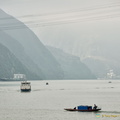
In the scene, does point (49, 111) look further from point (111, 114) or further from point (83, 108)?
point (111, 114)

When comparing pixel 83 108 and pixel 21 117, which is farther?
pixel 83 108

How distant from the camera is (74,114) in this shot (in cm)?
10494

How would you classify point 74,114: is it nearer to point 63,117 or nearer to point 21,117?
point 63,117

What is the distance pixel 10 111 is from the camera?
371 feet

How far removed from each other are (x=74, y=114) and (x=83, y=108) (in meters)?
7.06

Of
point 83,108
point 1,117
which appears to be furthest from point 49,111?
point 1,117

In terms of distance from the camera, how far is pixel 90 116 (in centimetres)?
10162

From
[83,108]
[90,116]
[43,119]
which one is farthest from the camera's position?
[83,108]

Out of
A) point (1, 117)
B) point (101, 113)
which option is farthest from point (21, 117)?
point (101, 113)

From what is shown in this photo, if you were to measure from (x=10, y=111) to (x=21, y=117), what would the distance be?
1485 cm

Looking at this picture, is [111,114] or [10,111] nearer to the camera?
[111,114]

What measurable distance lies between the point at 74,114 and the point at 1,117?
19.5 metres

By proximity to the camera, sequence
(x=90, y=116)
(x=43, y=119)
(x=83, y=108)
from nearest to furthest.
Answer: (x=43, y=119) → (x=90, y=116) → (x=83, y=108)

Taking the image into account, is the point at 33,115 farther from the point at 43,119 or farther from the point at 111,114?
the point at 111,114
